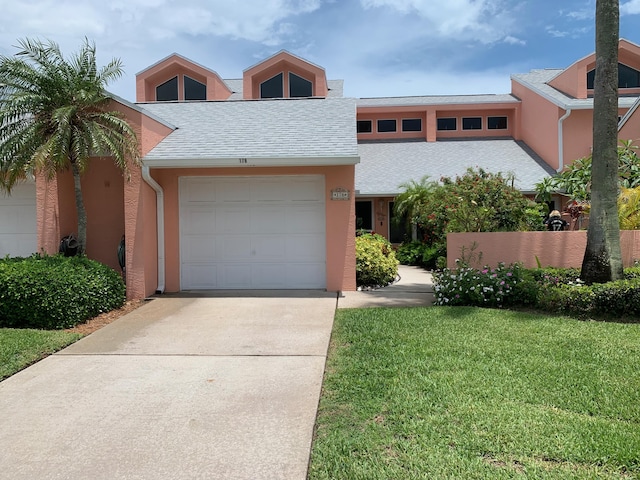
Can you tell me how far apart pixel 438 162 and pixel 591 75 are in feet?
25.0

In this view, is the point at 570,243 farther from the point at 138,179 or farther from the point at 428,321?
the point at 138,179

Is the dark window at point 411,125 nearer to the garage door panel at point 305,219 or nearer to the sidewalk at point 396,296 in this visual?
the sidewalk at point 396,296

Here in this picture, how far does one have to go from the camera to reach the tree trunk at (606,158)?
7.85m

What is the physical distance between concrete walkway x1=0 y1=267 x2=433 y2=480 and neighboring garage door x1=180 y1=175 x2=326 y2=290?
282cm

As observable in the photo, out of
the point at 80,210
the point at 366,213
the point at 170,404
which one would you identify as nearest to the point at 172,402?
the point at 170,404

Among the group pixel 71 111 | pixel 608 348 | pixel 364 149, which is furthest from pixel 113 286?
pixel 364 149

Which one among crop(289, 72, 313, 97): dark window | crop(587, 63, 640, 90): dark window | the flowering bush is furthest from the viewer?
crop(289, 72, 313, 97): dark window

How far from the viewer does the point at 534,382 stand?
15.3ft

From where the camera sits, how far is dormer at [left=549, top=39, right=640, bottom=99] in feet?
64.2

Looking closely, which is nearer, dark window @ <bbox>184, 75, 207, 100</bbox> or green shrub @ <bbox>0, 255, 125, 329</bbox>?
green shrub @ <bbox>0, 255, 125, 329</bbox>

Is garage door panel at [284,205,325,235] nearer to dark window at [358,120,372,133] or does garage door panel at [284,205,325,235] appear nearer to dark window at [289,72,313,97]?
dark window at [289,72,313,97]

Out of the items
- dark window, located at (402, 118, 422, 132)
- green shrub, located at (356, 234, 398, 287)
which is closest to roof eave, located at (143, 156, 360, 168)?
green shrub, located at (356, 234, 398, 287)

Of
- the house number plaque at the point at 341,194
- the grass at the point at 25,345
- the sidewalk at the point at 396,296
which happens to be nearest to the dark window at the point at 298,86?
the sidewalk at the point at 396,296

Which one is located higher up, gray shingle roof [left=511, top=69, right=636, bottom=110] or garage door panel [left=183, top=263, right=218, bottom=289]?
gray shingle roof [left=511, top=69, right=636, bottom=110]
